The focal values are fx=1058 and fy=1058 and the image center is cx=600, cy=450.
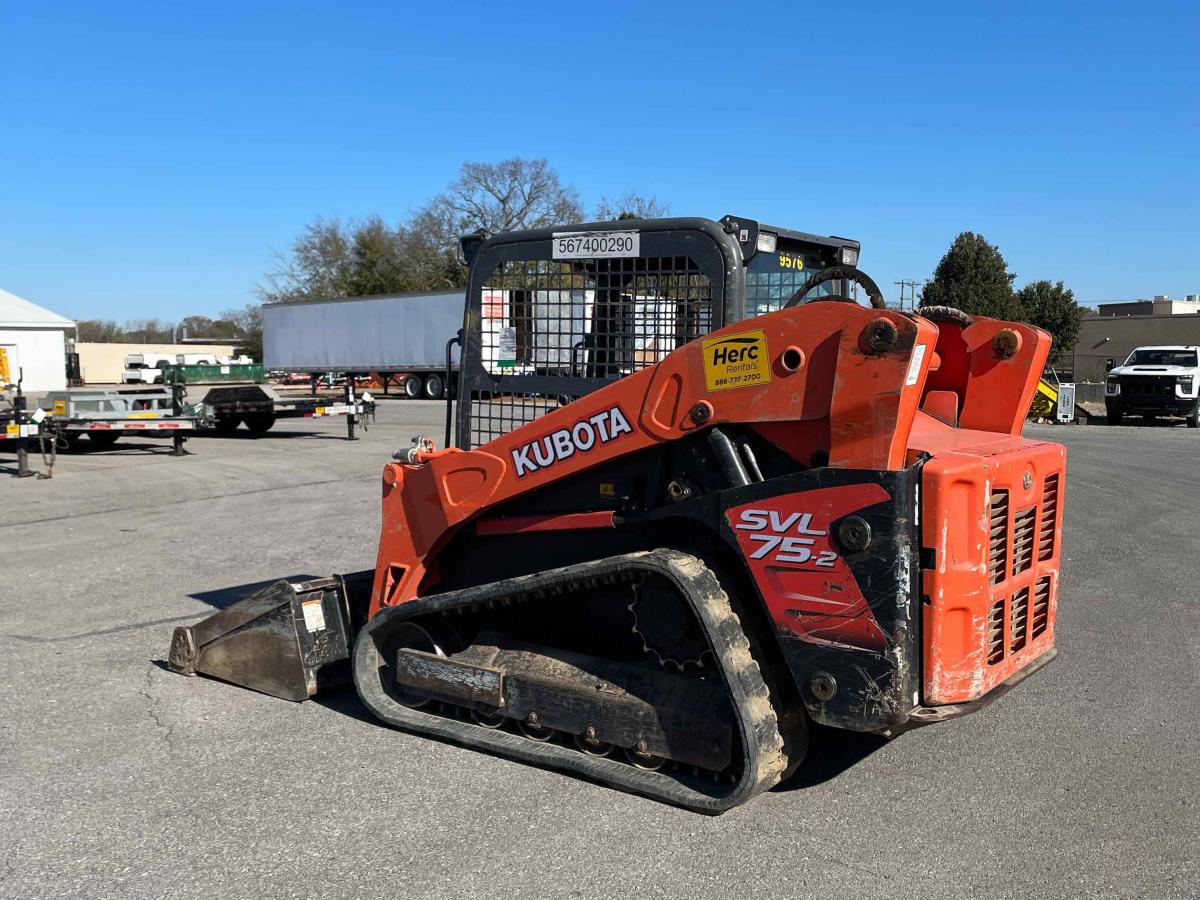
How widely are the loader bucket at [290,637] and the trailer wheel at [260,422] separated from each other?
14534mm

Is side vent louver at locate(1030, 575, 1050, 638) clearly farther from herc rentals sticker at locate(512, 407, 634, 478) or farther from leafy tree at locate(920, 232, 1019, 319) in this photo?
leafy tree at locate(920, 232, 1019, 319)

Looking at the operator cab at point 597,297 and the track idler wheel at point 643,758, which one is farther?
the operator cab at point 597,297

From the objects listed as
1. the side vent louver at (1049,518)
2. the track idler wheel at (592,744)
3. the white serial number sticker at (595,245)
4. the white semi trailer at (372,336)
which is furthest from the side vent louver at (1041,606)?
the white semi trailer at (372,336)

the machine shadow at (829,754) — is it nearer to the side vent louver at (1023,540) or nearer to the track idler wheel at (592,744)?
the track idler wheel at (592,744)

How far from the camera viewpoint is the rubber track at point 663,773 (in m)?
3.65

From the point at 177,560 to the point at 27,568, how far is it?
1.06 m

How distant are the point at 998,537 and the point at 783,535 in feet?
2.67

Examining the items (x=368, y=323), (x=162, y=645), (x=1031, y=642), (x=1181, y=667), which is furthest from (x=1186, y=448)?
(x=368, y=323)

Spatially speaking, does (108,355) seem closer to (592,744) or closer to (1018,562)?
(592,744)

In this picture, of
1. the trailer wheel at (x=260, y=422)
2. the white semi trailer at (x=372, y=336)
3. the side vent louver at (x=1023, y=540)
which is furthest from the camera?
the white semi trailer at (x=372, y=336)

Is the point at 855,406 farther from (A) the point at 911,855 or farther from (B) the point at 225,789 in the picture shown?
(B) the point at 225,789

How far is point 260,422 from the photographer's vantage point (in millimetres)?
19781

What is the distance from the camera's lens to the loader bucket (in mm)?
5012

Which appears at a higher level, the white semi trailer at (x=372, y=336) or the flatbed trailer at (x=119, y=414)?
the white semi trailer at (x=372, y=336)
